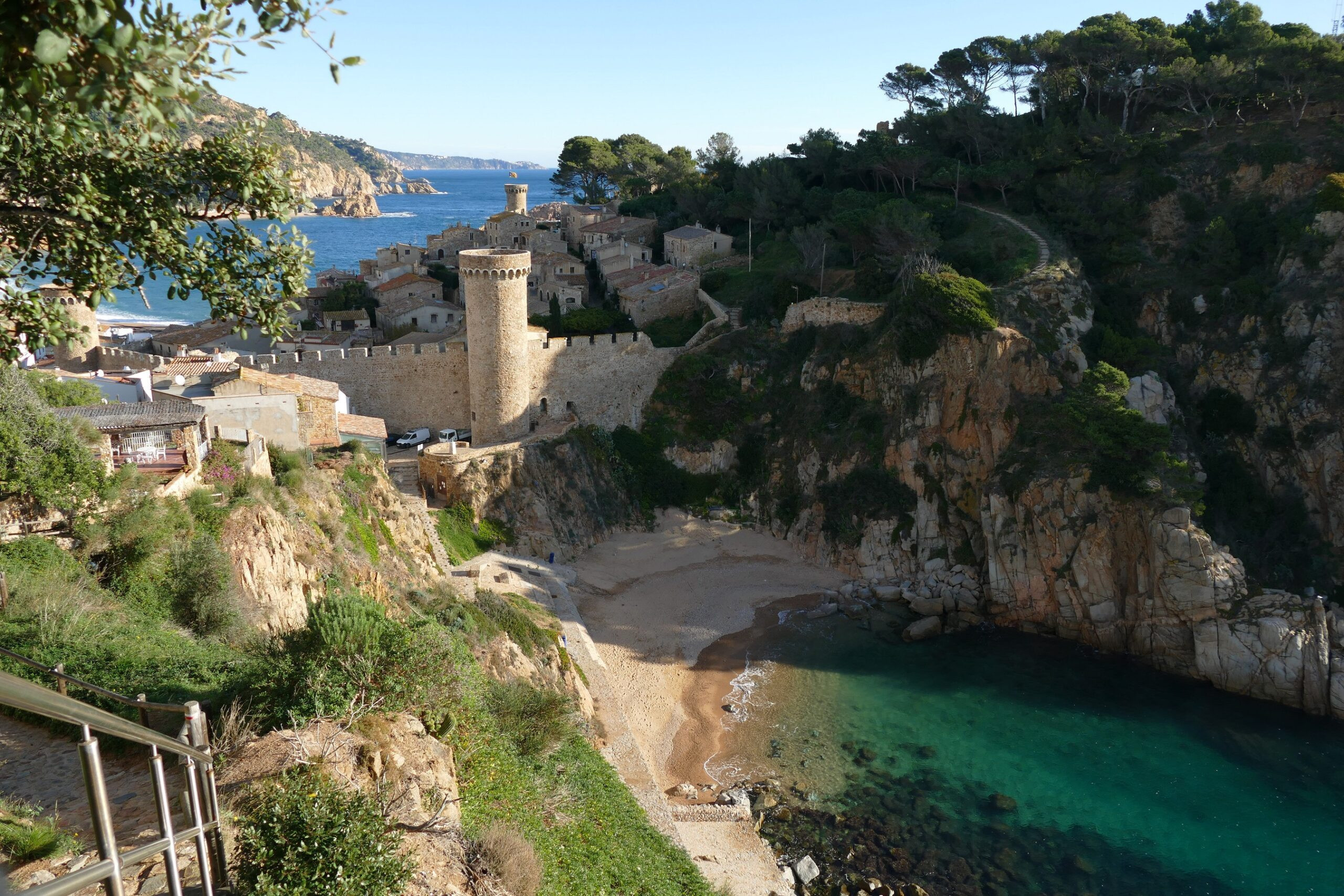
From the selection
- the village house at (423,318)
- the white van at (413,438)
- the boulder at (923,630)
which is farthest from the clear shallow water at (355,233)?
the boulder at (923,630)

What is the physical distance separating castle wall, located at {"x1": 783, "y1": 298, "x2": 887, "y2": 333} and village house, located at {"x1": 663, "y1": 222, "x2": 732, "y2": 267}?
341 inches

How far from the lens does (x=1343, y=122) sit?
35.9 m

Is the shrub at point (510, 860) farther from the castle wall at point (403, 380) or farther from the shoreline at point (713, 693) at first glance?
the castle wall at point (403, 380)

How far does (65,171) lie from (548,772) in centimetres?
1007

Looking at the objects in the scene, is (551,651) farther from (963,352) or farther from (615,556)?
(963,352)

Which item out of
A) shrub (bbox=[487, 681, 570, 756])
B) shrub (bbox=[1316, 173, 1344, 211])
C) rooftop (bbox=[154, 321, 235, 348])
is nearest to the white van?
rooftop (bbox=[154, 321, 235, 348])

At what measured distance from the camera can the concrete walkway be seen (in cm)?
3423

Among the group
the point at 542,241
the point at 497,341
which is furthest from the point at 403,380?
the point at 542,241

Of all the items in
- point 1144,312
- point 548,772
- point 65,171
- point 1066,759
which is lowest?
point 1066,759

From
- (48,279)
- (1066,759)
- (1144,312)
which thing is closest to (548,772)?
(48,279)

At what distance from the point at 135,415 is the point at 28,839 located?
12.1m

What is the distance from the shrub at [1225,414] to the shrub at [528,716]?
2599 centimetres

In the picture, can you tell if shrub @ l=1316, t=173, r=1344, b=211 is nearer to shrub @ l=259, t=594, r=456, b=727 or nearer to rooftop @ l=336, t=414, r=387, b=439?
rooftop @ l=336, t=414, r=387, b=439

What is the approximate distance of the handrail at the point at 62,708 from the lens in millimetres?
2617
